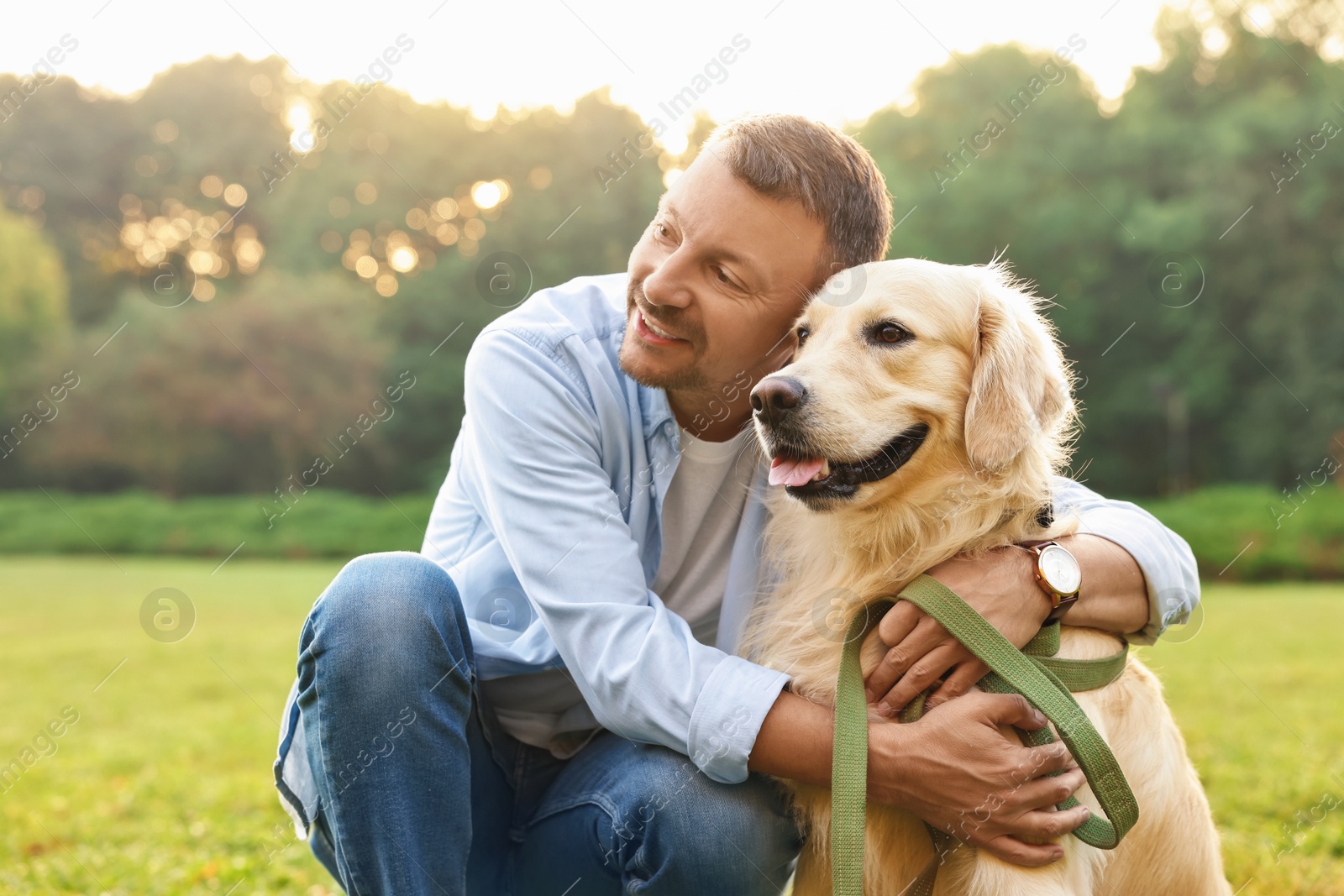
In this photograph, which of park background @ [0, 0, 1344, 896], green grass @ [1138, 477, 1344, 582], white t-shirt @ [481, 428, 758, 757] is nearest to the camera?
white t-shirt @ [481, 428, 758, 757]

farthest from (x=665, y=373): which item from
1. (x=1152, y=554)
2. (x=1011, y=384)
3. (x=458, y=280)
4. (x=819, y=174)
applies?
(x=458, y=280)

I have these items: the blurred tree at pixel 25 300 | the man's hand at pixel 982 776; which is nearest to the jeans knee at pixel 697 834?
the man's hand at pixel 982 776

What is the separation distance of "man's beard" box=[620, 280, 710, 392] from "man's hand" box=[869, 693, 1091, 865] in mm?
827

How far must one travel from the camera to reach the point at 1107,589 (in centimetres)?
210

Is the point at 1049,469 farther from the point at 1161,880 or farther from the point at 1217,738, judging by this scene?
the point at 1217,738

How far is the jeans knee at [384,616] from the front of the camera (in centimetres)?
196

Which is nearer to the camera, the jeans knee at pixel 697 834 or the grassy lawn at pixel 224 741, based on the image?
the jeans knee at pixel 697 834

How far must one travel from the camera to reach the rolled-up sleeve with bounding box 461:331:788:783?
193 centimetres

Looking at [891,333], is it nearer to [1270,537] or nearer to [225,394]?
[1270,537]

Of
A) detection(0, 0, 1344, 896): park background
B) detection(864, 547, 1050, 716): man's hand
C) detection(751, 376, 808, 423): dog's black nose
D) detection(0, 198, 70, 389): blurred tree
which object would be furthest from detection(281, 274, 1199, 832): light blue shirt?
detection(0, 198, 70, 389): blurred tree

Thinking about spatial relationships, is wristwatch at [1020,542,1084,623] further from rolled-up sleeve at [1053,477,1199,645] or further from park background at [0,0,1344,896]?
park background at [0,0,1344,896]

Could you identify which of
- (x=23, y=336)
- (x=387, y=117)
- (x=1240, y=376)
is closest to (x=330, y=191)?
(x=387, y=117)

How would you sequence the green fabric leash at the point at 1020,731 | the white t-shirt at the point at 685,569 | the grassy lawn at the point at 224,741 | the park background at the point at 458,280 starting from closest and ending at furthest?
the green fabric leash at the point at 1020,731 → the white t-shirt at the point at 685,569 → the grassy lawn at the point at 224,741 → the park background at the point at 458,280

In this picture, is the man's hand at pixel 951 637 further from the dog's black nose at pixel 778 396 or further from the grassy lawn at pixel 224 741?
the grassy lawn at pixel 224 741
